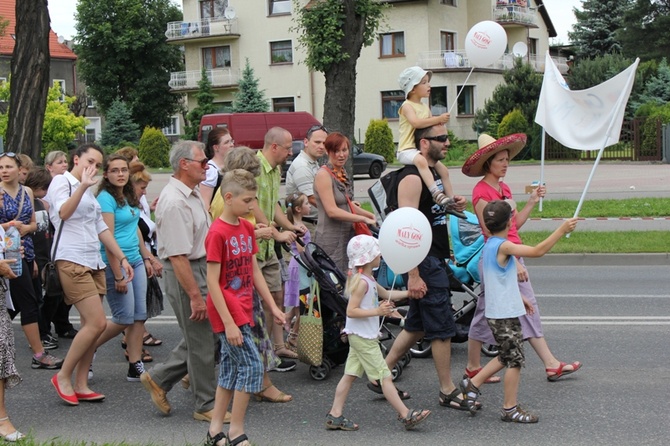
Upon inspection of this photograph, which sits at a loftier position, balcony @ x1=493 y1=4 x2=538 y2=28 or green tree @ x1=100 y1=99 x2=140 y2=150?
balcony @ x1=493 y1=4 x2=538 y2=28

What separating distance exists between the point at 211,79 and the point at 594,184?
1412 inches

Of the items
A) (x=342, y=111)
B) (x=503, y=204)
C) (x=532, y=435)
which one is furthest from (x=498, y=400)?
(x=342, y=111)

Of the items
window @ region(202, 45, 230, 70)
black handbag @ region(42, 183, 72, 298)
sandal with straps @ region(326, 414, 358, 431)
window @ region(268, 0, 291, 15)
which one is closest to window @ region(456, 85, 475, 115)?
window @ region(268, 0, 291, 15)

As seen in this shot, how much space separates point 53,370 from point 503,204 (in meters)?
4.19

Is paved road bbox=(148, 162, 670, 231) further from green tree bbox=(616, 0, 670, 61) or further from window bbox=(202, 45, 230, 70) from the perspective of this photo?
green tree bbox=(616, 0, 670, 61)

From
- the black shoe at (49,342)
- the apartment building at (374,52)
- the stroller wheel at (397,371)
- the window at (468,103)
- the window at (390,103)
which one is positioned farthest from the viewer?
the window at (390,103)

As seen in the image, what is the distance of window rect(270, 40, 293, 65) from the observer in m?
54.4

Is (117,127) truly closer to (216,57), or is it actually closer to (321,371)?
(216,57)

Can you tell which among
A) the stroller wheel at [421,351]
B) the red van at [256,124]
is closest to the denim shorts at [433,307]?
the stroller wheel at [421,351]

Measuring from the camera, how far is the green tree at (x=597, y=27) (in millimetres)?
67938

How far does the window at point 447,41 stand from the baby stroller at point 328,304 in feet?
149

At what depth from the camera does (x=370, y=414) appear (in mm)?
6203

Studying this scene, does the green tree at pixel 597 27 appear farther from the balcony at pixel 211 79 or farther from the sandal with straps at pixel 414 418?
the sandal with straps at pixel 414 418

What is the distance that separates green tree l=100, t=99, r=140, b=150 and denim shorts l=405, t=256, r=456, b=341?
55734 millimetres
